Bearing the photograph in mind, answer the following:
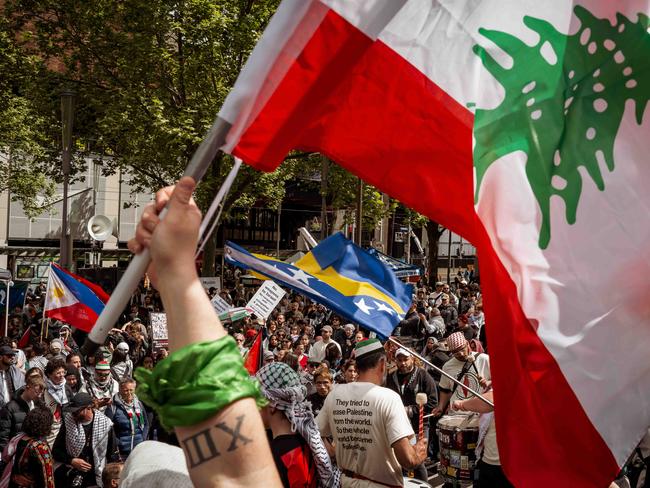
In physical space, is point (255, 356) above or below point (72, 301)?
below

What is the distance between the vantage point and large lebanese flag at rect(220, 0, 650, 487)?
2928 millimetres

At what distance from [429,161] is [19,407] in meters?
6.73

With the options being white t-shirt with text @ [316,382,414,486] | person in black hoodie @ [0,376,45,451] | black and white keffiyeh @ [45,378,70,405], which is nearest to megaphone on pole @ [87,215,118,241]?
black and white keffiyeh @ [45,378,70,405]

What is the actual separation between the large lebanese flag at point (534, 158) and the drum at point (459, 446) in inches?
208

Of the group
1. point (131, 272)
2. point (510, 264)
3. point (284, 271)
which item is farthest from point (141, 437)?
point (131, 272)

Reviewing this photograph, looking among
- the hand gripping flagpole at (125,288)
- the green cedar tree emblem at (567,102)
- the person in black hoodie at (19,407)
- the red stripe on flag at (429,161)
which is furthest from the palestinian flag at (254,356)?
the hand gripping flagpole at (125,288)

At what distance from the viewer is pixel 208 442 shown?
1.54 m

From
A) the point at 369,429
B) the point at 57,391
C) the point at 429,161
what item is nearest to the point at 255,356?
the point at 57,391

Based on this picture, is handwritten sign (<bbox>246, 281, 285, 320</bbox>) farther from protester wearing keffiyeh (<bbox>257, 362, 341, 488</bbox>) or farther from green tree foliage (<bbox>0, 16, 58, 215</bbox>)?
green tree foliage (<bbox>0, 16, 58, 215</bbox>)

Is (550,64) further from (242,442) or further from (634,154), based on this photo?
(242,442)

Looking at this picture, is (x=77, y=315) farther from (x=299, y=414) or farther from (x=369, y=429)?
(x=299, y=414)

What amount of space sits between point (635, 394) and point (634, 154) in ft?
2.86

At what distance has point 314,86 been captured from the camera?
267 centimetres

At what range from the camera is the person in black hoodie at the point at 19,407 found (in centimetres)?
885
